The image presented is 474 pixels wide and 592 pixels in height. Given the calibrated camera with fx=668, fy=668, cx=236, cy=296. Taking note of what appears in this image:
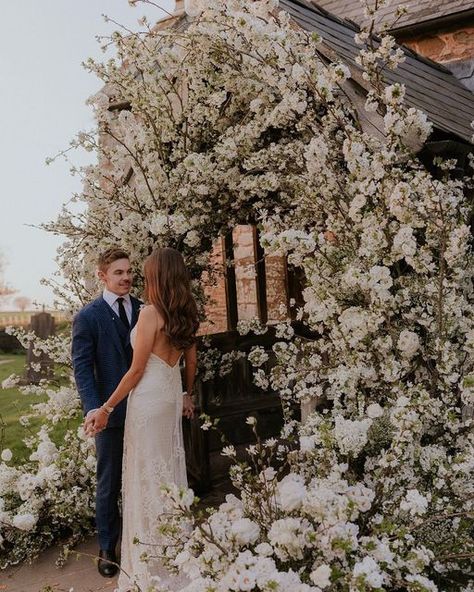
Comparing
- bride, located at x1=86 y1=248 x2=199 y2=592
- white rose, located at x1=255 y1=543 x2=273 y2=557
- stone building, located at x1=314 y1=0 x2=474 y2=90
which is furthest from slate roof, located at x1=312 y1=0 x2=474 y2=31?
white rose, located at x1=255 y1=543 x2=273 y2=557

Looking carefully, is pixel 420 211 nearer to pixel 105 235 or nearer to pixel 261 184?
pixel 261 184

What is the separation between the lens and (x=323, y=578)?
2713 millimetres

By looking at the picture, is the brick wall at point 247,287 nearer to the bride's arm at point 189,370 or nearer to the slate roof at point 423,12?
the slate roof at point 423,12

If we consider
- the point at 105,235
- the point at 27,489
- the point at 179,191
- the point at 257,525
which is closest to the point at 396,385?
the point at 257,525

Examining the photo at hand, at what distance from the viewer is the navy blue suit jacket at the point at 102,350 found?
4473 mm

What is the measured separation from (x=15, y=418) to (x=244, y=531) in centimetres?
816

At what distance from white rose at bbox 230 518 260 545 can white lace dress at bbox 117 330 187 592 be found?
1.31m

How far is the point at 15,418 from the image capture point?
10.3 metres

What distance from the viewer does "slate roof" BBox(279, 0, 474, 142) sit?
512 centimetres

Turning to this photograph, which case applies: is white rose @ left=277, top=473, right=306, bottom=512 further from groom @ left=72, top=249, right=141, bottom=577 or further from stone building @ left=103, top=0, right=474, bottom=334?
stone building @ left=103, top=0, right=474, bottom=334

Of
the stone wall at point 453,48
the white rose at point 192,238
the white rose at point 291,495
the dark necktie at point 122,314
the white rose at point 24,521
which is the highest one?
the stone wall at point 453,48

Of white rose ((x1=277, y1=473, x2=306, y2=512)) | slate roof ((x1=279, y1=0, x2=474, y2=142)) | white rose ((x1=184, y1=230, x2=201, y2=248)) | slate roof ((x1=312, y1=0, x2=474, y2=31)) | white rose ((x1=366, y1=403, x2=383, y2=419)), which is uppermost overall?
slate roof ((x1=312, y1=0, x2=474, y2=31))

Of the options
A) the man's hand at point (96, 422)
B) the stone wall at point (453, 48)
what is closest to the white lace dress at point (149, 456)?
the man's hand at point (96, 422)

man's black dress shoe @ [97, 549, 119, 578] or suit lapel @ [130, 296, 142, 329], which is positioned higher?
suit lapel @ [130, 296, 142, 329]
